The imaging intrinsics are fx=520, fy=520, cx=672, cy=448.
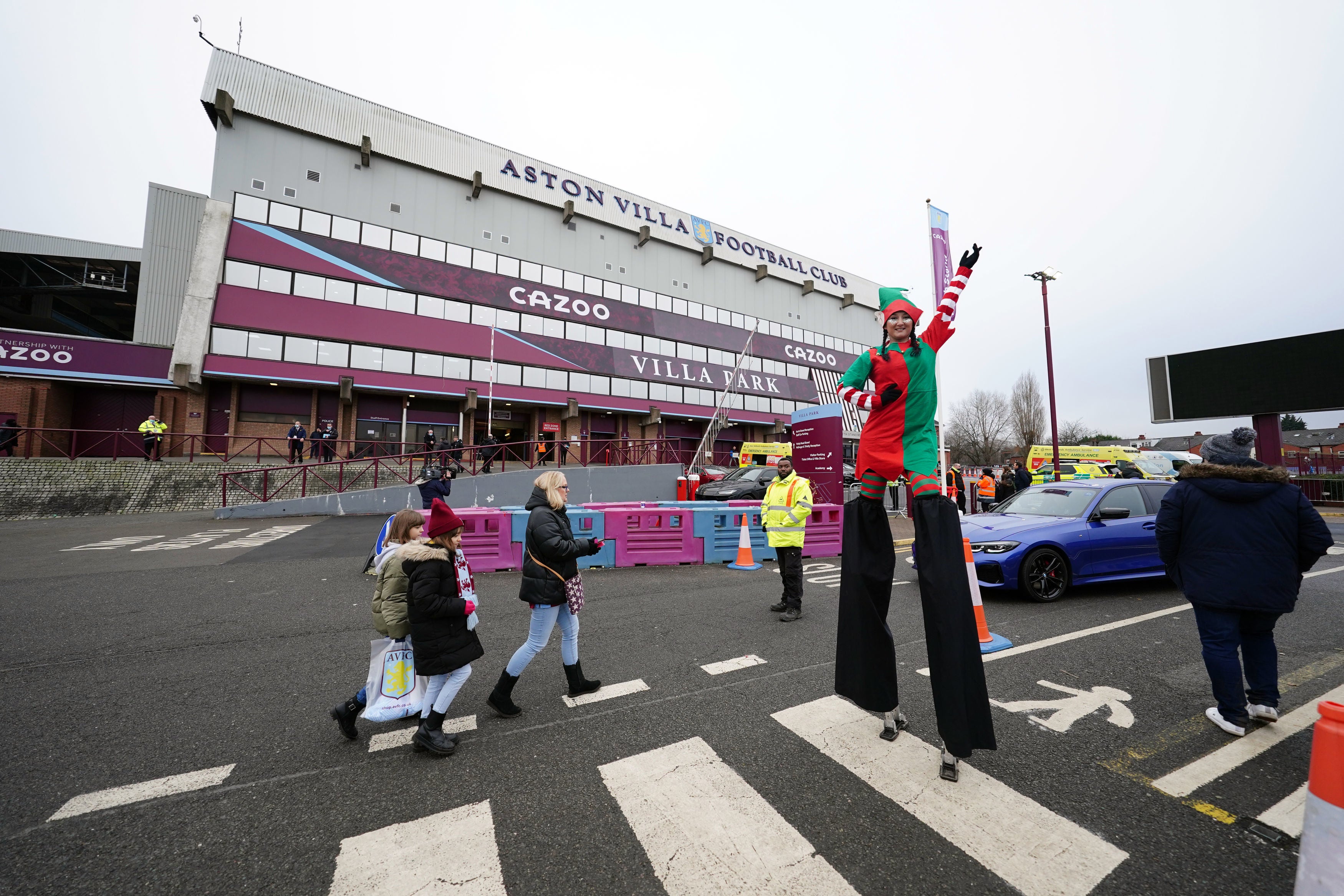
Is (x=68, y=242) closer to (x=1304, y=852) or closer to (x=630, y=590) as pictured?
(x=630, y=590)

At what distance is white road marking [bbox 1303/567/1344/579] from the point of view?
7914 millimetres

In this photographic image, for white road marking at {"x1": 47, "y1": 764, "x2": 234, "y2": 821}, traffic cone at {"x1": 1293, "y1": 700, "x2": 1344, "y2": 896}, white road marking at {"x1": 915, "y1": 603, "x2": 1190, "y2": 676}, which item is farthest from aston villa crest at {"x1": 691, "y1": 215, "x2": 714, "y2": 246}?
traffic cone at {"x1": 1293, "y1": 700, "x2": 1344, "y2": 896}

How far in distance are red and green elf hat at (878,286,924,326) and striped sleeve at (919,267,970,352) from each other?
10cm

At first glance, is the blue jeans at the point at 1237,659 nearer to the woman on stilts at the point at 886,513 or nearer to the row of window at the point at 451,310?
the woman on stilts at the point at 886,513

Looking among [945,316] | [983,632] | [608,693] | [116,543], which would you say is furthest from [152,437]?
[983,632]

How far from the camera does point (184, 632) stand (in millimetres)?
5355

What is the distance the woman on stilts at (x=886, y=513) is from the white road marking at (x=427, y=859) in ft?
6.65

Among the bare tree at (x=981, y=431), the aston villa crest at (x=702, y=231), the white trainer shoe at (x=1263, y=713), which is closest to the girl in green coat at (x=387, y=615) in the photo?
the white trainer shoe at (x=1263, y=713)

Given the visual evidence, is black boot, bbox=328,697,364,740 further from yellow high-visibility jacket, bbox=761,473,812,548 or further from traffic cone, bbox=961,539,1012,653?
traffic cone, bbox=961,539,1012,653

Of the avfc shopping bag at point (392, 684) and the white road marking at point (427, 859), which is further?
the avfc shopping bag at point (392, 684)

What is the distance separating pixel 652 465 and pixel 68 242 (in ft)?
111

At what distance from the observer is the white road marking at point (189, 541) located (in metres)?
10.1

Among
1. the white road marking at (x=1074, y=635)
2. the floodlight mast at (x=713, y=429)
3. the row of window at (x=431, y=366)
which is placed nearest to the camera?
the white road marking at (x=1074, y=635)

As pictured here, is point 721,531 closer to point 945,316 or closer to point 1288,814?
point 945,316
